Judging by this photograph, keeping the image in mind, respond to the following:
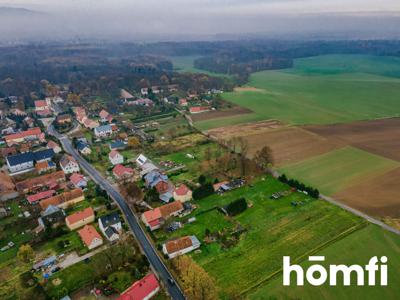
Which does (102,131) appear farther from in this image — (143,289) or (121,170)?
(143,289)

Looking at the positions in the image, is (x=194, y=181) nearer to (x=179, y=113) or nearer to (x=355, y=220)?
(x=355, y=220)

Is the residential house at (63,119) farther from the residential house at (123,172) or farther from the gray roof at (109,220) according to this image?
the gray roof at (109,220)

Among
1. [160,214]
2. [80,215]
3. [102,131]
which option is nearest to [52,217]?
[80,215]

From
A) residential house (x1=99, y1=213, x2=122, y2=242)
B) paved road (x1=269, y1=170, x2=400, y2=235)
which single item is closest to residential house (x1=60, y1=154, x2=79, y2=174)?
residential house (x1=99, y1=213, x2=122, y2=242)

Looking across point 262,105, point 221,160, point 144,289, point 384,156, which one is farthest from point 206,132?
point 144,289

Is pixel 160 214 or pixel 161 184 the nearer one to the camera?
pixel 160 214

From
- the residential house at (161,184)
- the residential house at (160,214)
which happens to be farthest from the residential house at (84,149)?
the residential house at (160,214)
